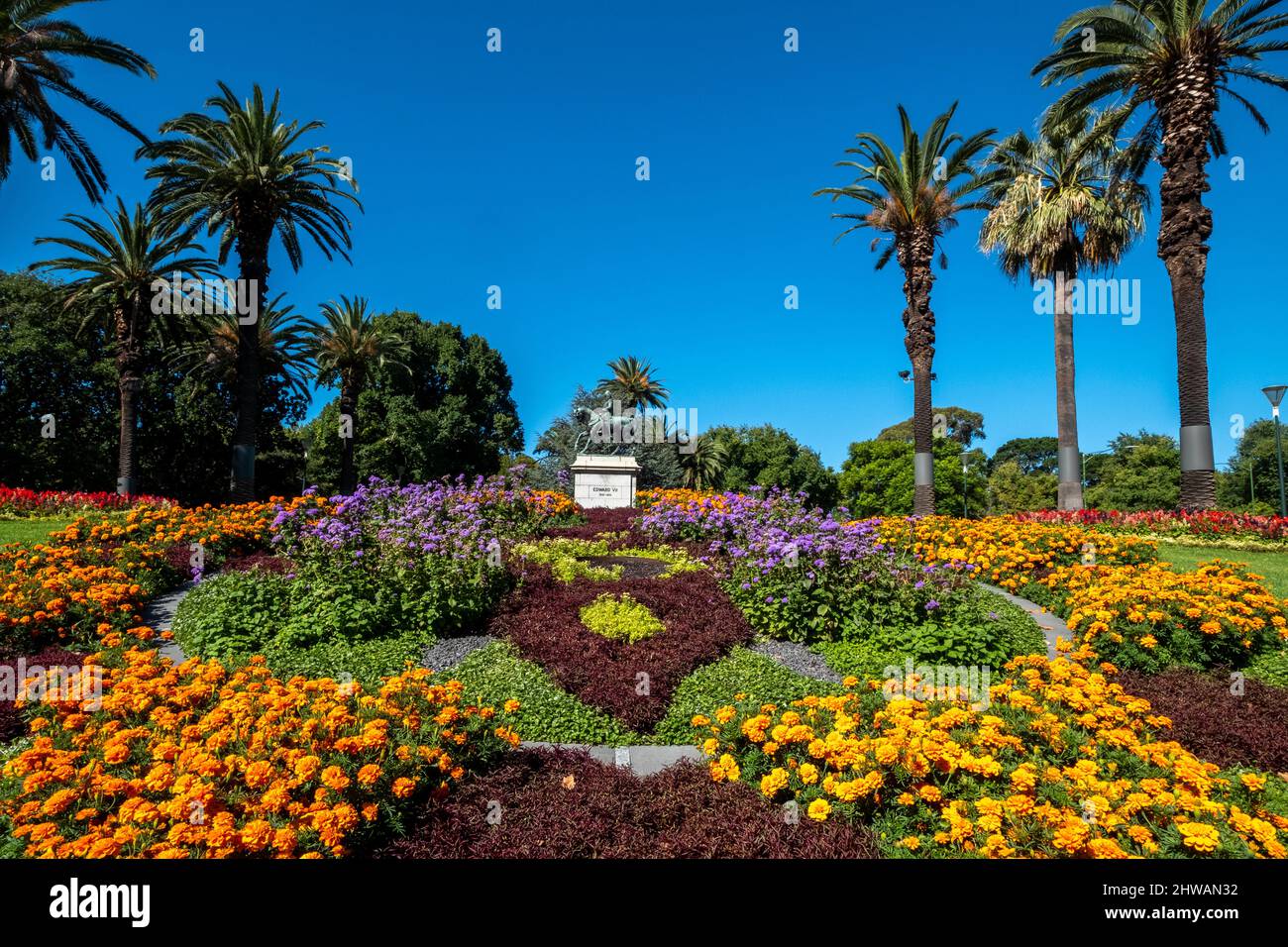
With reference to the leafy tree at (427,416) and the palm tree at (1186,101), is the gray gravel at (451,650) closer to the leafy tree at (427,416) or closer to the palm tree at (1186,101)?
the palm tree at (1186,101)

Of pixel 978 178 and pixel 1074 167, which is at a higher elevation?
pixel 1074 167

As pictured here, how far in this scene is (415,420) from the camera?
33.9m

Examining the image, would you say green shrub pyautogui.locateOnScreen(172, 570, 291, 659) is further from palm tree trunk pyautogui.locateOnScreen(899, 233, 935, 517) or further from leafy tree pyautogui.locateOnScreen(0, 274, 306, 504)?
leafy tree pyautogui.locateOnScreen(0, 274, 306, 504)

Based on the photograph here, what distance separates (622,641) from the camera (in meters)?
6.62

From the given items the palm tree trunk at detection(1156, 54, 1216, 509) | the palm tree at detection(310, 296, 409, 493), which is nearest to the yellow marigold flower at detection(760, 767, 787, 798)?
the palm tree trunk at detection(1156, 54, 1216, 509)

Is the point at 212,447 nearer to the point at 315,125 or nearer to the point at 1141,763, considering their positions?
the point at 315,125

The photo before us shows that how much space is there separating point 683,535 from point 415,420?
25.2 metres

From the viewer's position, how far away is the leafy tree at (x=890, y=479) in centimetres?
3969

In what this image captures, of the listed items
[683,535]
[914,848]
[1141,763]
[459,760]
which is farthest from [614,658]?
[683,535]

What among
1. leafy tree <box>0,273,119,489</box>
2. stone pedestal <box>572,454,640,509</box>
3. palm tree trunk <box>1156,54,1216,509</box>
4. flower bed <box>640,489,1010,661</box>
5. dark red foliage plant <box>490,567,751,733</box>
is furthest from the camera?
leafy tree <box>0,273,119,489</box>

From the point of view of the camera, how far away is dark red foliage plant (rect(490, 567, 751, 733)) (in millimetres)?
5457

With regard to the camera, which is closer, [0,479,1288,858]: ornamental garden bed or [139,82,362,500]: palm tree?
[0,479,1288,858]: ornamental garden bed

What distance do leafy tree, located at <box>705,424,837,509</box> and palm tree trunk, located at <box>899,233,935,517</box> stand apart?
818 inches

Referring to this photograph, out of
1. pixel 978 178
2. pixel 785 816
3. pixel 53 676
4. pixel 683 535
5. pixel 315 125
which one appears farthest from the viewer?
pixel 978 178
